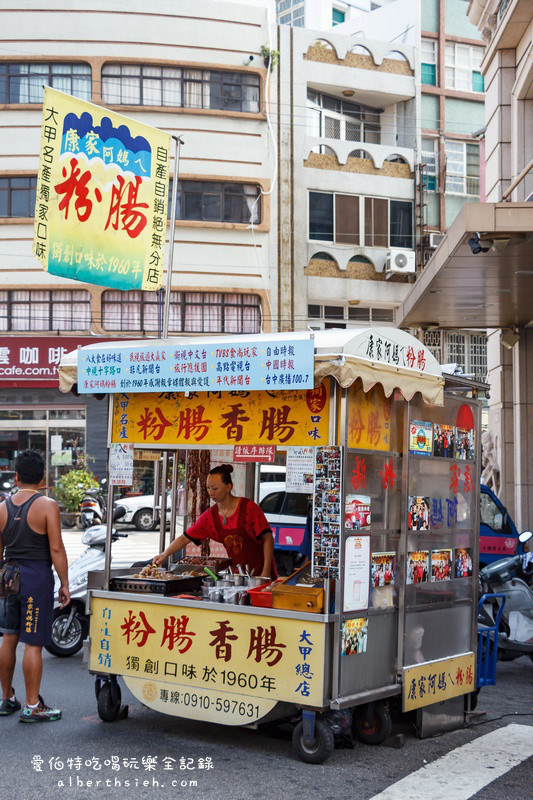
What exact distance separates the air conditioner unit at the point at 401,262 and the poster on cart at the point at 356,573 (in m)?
25.0

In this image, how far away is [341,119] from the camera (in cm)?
3198

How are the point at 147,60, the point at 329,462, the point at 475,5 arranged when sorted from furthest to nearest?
the point at 147,60 → the point at 475,5 → the point at 329,462

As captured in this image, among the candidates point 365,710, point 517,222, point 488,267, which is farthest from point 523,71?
point 365,710

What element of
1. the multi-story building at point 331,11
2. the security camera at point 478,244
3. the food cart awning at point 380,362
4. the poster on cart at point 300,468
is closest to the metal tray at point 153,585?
the poster on cart at point 300,468

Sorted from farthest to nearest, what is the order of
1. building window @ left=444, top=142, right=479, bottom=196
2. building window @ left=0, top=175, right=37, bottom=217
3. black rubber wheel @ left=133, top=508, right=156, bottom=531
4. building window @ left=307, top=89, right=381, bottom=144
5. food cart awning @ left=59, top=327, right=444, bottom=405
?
building window @ left=444, top=142, right=479, bottom=196 < building window @ left=307, top=89, right=381, bottom=144 < building window @ left=0, top=175, right=37, bottom=217 < black rubber wheel @ left=133, top=508, right=156, bottom=531 < food cart awning @ left=59, top=327, right=444, bottom=405

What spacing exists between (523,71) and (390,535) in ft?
32.4

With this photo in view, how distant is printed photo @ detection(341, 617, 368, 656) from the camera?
19.9 ft

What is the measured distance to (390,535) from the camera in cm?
667

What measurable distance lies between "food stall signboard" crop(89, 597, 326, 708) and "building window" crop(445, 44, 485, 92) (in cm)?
3085

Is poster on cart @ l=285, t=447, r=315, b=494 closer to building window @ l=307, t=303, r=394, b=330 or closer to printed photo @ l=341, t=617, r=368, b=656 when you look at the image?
printed photo @ l=341, t=617, r=368, b=656

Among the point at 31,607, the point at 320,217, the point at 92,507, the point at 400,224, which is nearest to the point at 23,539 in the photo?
the point at 31,607

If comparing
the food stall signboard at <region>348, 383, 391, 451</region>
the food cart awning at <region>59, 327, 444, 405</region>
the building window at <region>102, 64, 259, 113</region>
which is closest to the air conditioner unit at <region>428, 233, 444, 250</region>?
the building window at <region>102, 64, 259, 113</region>

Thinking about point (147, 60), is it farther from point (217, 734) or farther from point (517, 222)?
point (217, 734)

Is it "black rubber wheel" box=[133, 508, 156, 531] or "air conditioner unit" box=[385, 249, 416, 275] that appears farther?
"air conditioner unit" box=[385, 249, 416, 275]
